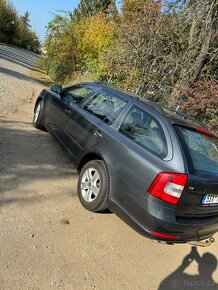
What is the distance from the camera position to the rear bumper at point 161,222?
292 centimetres

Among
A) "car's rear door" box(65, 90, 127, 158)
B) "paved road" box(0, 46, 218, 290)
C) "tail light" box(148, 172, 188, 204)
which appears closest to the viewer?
"paved road" box(0, 46, 218, 290)

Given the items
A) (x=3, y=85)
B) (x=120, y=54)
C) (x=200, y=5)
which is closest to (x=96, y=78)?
→ (x=120, y=54)

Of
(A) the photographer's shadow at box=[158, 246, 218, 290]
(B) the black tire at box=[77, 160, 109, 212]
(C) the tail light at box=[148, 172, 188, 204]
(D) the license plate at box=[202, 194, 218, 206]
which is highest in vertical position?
(C) the tail light at box=[148, 172, 188, 204]

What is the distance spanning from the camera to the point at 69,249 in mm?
3117

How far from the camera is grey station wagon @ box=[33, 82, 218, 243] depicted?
294 cm

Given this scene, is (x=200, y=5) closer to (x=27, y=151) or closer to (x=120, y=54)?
(x=120, y=54)

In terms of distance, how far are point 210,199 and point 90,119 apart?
6.79ft

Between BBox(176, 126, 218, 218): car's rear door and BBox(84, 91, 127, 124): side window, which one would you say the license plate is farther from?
BBox(84, 91, 127, 124): side window

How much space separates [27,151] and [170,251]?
9.97 ft

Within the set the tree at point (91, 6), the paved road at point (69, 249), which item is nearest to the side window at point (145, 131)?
the paved road at point (69, 249)

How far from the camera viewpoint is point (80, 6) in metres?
35.0

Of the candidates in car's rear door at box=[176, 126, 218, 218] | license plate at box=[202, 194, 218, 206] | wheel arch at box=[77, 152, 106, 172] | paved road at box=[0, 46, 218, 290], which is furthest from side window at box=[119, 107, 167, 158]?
paved road at box=[0, 46, 218, 290]

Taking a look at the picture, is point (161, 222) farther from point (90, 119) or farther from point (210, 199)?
point (90, 119)

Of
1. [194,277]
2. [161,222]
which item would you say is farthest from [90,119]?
[194,277]
